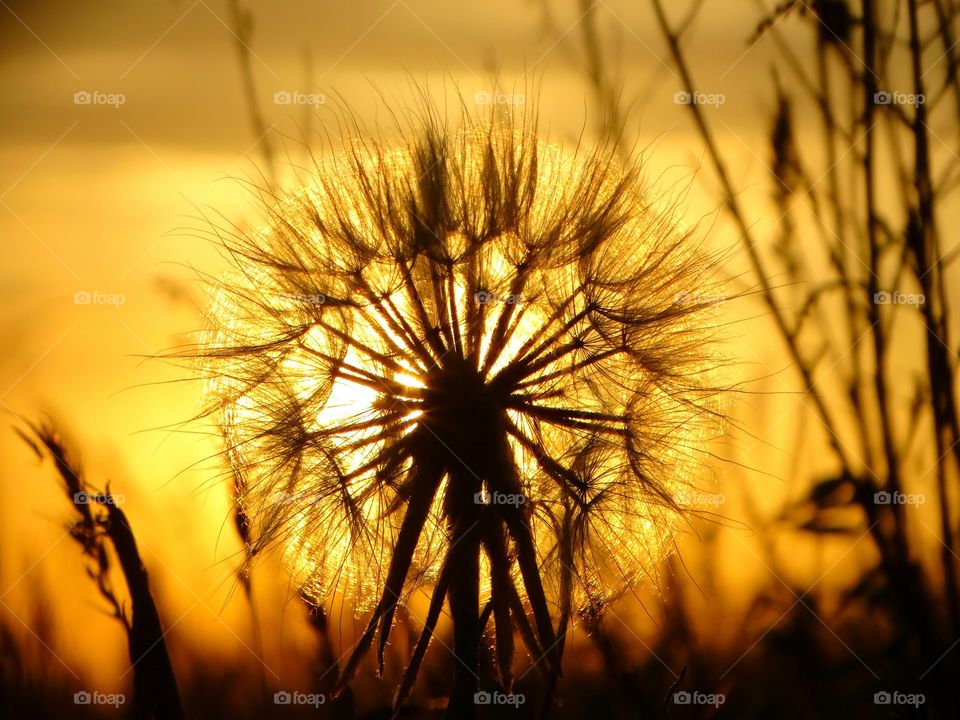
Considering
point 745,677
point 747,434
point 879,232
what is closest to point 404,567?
point 747,434

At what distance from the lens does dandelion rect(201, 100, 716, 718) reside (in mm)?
3264

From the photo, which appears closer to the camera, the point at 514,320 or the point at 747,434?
the point at 514,320

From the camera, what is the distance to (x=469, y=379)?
3.28m

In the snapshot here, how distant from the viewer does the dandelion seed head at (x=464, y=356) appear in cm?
328

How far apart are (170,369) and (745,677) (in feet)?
10.7

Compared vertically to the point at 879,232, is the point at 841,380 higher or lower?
lower

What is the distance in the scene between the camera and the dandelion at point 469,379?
3.26 meters

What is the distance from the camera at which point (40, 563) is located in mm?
4188

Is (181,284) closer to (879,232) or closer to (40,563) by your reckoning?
(40,563)

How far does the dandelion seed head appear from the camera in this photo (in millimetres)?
3277

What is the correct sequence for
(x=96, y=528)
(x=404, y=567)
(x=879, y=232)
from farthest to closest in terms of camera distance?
(x=879, y=232) < (x=96, y=528) < (x=404, y=567)

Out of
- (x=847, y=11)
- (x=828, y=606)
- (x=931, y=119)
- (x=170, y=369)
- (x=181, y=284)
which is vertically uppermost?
(x=847, y=11)

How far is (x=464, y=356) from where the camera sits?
330 centimetres

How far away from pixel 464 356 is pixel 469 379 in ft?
0.33
